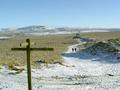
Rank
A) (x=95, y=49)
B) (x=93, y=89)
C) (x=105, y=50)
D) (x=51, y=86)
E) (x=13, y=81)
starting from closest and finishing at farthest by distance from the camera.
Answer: (x=93, y=89), (x=51, y=86), (x=13, y=81), (x=105, y=50), (x=95, y=49)

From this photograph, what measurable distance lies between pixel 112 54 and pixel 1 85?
26.3m

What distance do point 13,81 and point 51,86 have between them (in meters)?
3.06

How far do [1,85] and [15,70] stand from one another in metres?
7.20

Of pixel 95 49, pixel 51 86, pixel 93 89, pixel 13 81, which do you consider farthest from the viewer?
pixel 95 49

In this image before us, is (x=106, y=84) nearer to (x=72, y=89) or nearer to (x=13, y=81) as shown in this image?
(x=72, y=89)

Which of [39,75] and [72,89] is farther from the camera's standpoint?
[39,75]

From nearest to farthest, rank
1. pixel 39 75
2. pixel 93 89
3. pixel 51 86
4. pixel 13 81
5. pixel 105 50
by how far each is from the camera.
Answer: pixel 93 89 < pixel 51 86 < pixel 13 81 < pixel 39 75 < pixel 105 50

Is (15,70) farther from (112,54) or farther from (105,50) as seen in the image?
(105,50)

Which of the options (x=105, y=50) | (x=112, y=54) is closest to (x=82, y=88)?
(x=112, y=54)

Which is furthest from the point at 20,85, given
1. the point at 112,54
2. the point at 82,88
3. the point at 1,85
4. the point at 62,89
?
the point at 112,54

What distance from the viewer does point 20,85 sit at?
60.4 feet

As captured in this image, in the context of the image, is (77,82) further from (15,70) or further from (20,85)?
(15,70)

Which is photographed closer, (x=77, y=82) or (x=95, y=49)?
(x=77, y=82)

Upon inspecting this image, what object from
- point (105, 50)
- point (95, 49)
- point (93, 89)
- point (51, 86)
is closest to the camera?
point (93, 89)
